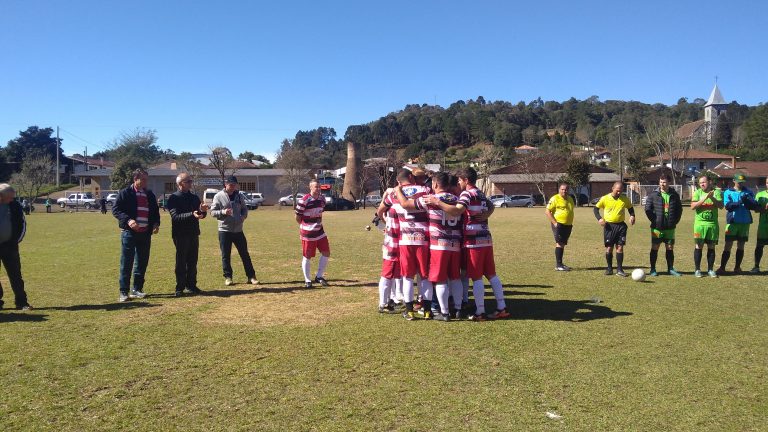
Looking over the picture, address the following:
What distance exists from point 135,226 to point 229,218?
1.74 m

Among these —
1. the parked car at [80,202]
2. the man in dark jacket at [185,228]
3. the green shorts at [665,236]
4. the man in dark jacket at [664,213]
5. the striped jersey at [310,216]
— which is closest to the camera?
the man in dark jacket at [185,228]

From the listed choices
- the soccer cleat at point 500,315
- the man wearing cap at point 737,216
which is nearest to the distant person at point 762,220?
the man wearing cap at point 737,216

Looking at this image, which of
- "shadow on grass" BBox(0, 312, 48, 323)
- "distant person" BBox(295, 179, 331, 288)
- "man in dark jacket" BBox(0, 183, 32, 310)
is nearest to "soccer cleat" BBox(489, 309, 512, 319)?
"distant person" BBox(295, 179, 331, 288)

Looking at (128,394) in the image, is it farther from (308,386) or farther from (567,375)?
(567,375)

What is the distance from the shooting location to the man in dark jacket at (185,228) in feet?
29.5

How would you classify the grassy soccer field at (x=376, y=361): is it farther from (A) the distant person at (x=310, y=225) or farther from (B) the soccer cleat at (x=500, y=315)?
(A) the distant person at (x=310, y=225)

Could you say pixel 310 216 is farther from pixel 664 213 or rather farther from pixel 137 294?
pixel 664 213

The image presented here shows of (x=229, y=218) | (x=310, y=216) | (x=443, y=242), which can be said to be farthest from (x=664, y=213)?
(x=229, y=218)

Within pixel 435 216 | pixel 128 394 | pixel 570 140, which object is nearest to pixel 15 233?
pixel 128 394

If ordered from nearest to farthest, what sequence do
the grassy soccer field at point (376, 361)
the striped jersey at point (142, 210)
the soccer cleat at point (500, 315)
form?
the grassy soccer field at point (376, 361)
the soccer cleat at point (500, 315)
the striped jersey at point (142, 210)

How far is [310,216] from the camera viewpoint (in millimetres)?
9578

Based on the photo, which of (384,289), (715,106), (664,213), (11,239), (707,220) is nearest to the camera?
(384,289)

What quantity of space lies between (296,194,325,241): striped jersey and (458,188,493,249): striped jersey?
11.2ft

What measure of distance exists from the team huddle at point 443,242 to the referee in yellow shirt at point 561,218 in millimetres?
4745
